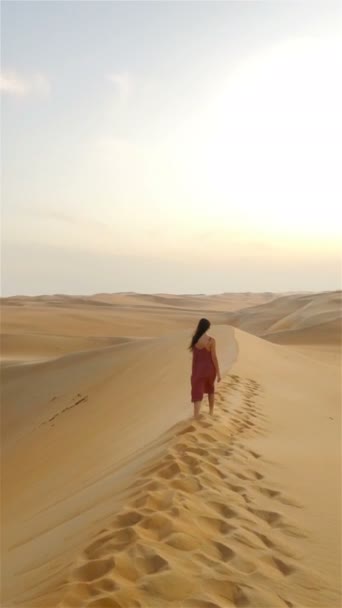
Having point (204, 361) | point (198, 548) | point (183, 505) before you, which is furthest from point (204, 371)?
point (198, 548)

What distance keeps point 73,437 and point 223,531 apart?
680 centimetres

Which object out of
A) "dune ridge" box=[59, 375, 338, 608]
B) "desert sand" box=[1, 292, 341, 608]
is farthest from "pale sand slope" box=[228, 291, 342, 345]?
"dune ridge" box=[59, 375, 338, 608]

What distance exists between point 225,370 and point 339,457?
4.83 m

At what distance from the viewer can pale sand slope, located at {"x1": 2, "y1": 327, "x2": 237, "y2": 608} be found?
4242 millimetres

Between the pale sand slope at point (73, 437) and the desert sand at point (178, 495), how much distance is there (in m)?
0.04

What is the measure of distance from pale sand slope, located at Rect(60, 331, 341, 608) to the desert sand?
0.04ft

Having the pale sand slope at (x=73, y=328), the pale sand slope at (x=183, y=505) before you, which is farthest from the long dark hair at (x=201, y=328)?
the pale sand slope at (x=73, y=328)

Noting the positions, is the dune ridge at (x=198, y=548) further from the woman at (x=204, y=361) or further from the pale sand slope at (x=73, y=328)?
the pale sand slope at (x=73, y=328)

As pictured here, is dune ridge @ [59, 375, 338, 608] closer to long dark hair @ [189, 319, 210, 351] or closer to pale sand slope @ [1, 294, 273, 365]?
long dark hair @ [189, 319, 210, 351]

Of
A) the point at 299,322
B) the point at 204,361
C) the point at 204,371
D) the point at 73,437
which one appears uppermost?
the point at 204,361

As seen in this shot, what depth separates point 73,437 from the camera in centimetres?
1002

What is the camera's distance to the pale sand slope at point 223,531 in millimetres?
2922

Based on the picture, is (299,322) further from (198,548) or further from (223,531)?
(198,548)

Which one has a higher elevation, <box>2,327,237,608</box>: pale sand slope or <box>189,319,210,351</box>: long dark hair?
<box>189,319,210,351</box>: long dark hair
